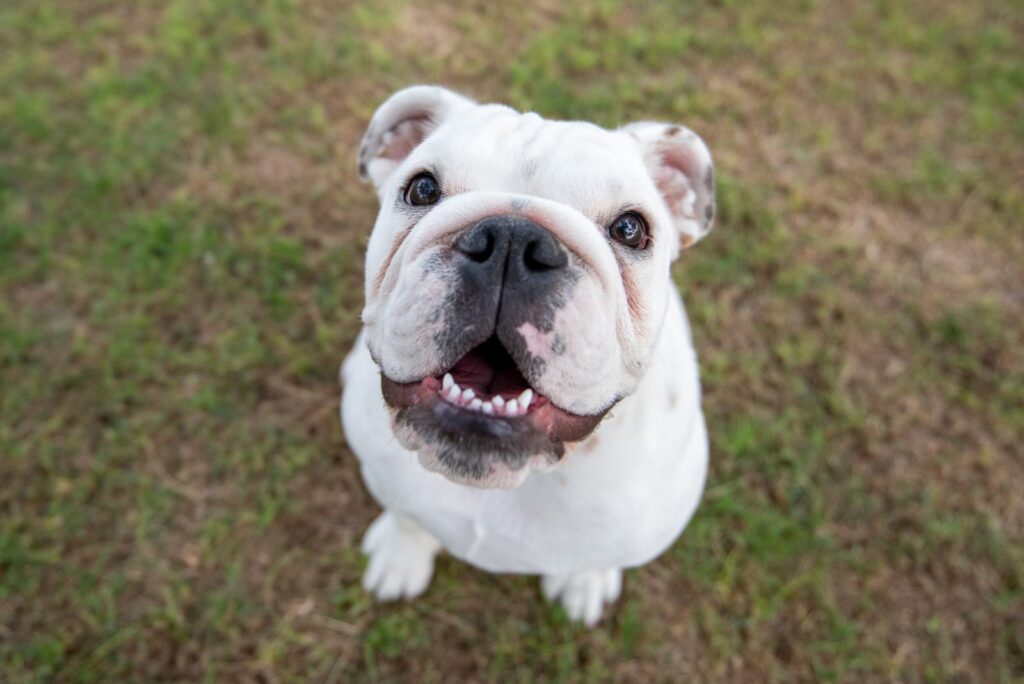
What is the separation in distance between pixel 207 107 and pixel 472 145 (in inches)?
130

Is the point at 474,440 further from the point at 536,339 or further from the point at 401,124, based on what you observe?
the point at 401,124

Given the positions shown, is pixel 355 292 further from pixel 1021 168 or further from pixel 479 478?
pixel 1021 168

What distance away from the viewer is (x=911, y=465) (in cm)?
371

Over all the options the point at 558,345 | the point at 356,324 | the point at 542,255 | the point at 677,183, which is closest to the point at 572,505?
the point at 558,345

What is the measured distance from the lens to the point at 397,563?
10.4ft

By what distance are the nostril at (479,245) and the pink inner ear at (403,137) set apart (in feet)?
3.08

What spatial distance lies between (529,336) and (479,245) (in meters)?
0.23

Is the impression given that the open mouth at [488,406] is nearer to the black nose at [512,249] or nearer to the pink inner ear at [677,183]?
the black nose at [512,249]

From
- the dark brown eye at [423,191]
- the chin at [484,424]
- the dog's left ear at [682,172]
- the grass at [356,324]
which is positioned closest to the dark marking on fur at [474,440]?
the chin at [484,424]

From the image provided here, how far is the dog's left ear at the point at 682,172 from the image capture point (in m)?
2.25

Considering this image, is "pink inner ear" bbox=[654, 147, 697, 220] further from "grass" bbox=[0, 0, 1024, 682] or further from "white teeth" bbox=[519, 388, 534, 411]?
"grass" bbox=[0, 0, 1024, 682]

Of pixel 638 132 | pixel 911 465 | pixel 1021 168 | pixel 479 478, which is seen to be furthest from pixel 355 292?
pixel 1021 168

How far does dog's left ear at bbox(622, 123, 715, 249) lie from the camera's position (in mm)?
2246

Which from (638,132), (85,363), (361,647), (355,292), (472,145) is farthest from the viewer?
(355,292)
